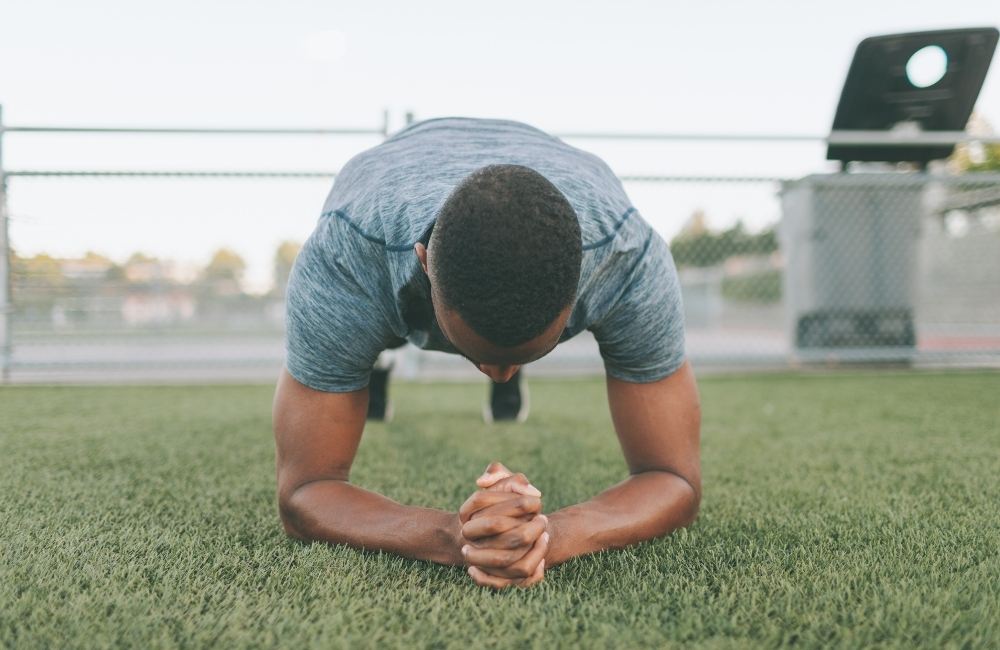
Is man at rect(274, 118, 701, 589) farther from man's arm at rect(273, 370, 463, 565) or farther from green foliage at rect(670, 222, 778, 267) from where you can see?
green foliage at rect(670, 222, 778, 267)

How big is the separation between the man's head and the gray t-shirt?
18 centimetres

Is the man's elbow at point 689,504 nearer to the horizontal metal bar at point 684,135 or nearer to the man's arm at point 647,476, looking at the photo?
A: the man's arm at point 647,476

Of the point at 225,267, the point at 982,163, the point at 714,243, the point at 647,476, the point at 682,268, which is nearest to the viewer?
the point at 647,476

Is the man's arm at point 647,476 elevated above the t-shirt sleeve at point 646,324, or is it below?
below

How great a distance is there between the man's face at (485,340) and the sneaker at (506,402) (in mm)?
1932

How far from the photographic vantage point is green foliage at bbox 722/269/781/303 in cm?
733

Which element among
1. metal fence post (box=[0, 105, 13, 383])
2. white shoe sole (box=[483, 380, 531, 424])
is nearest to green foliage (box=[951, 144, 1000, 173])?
white shoe sole (box=[483, 380, 531, 424])

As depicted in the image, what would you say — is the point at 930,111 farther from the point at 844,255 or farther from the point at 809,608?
the point at 809,608

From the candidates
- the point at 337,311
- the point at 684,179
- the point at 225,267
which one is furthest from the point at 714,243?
the point at 337,311

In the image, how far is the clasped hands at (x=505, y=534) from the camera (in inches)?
44.0

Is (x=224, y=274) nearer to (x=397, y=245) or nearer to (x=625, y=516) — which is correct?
(x=397, y=245)

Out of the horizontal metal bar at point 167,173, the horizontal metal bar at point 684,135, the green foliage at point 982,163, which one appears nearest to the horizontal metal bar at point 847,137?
the horizontal metal bar at point 684,135

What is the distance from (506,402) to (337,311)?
180 cm

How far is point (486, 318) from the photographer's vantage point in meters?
1.01
